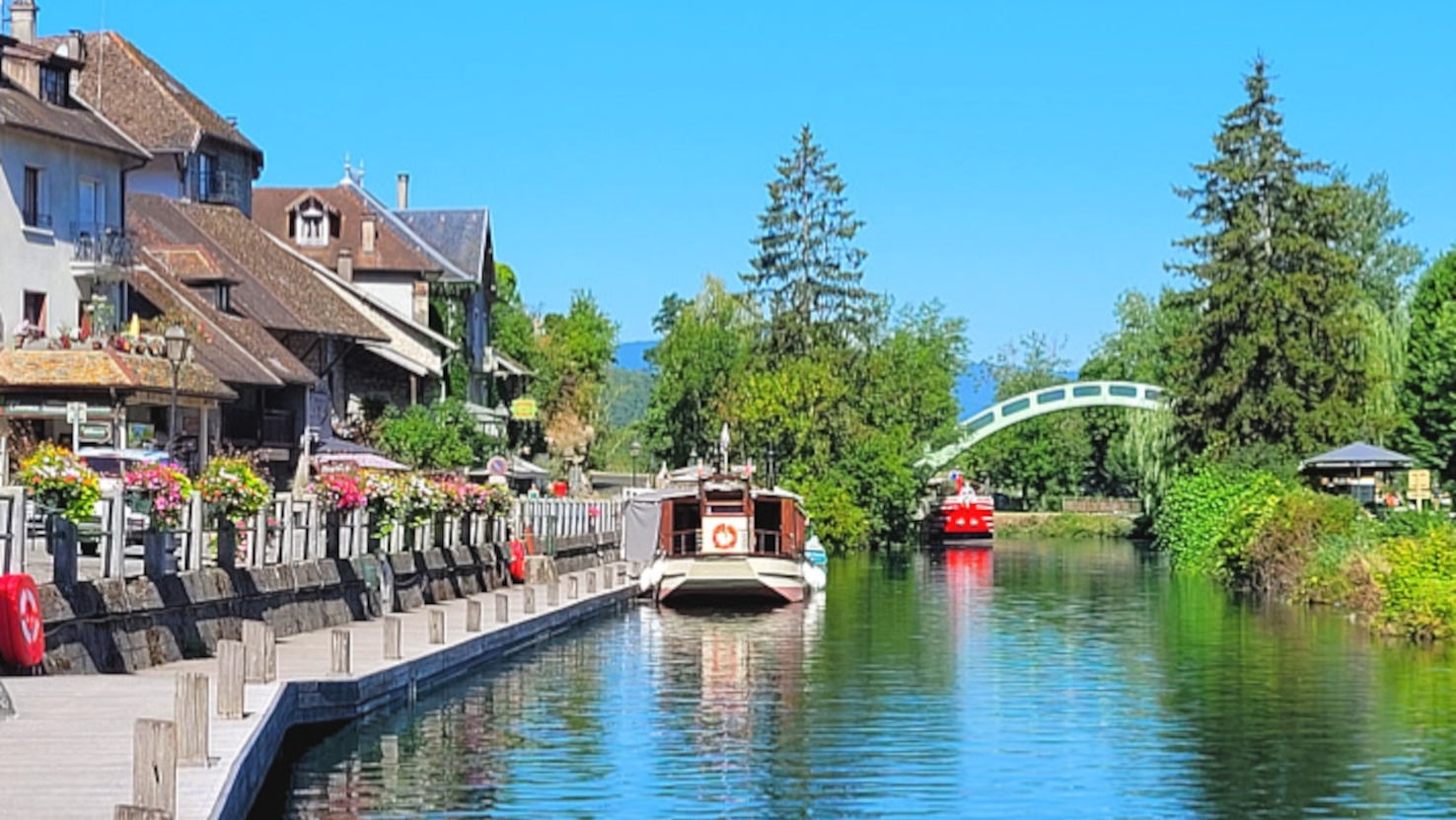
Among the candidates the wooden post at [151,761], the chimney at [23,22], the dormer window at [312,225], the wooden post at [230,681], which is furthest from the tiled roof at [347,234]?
the wooden post at [151,761]

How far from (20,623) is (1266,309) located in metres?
55.1

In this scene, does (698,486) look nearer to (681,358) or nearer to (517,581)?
(517,581)

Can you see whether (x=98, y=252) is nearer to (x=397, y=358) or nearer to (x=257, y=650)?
(x=397, y=358)

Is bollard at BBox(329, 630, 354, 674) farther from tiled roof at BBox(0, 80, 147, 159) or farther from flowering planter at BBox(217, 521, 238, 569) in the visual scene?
tiled roof at BBox(0, 80, 147, 159)

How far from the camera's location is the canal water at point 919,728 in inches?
880

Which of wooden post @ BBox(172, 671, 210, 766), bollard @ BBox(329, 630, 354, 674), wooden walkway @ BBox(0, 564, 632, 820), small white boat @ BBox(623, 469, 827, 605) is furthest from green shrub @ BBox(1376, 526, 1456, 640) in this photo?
wooden post @ BBox(172, 671, 210, 766)

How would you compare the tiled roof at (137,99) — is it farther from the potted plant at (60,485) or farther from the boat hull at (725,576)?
the potted plant at (60,485)

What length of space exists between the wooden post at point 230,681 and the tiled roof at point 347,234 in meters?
59.7

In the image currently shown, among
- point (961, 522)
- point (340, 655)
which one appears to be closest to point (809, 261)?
point (961, 522)

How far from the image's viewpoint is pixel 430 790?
22344mm

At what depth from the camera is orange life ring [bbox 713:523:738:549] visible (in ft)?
181

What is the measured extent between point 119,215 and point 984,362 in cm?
12008

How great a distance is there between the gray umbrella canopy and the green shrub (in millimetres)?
16720

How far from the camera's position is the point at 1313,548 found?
53906mm
